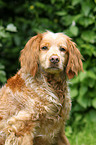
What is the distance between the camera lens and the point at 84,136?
4.48m

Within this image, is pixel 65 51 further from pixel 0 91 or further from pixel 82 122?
pixel 82 122

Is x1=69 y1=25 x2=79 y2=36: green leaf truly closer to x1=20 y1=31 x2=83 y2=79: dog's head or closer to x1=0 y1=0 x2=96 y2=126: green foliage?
x1=0 y1=0 x2=96 y2=126: green foliage

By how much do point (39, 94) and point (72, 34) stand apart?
85.1 inches

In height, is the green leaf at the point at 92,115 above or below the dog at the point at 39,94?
below

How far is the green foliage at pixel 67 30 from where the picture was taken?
15.5ft

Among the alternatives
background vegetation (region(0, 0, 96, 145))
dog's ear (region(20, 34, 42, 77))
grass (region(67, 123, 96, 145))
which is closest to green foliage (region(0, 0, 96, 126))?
background vegetation (region(0, 0, 96, 145))

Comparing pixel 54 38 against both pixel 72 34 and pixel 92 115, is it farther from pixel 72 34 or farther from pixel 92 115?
pixel 92 115

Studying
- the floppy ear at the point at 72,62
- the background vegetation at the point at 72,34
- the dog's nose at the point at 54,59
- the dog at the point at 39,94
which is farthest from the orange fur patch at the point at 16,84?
the background vegetation at the point at 72,34

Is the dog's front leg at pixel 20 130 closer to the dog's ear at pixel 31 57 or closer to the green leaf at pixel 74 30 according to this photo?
the dog's ear at pixel 31 57

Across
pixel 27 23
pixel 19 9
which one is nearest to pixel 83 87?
pixel 27 23

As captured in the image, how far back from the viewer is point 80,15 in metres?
4.71

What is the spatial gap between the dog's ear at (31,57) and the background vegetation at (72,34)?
3.85 ft

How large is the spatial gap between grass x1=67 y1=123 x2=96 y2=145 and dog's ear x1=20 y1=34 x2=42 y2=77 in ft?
5.78

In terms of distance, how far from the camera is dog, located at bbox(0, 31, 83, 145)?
278 cm
